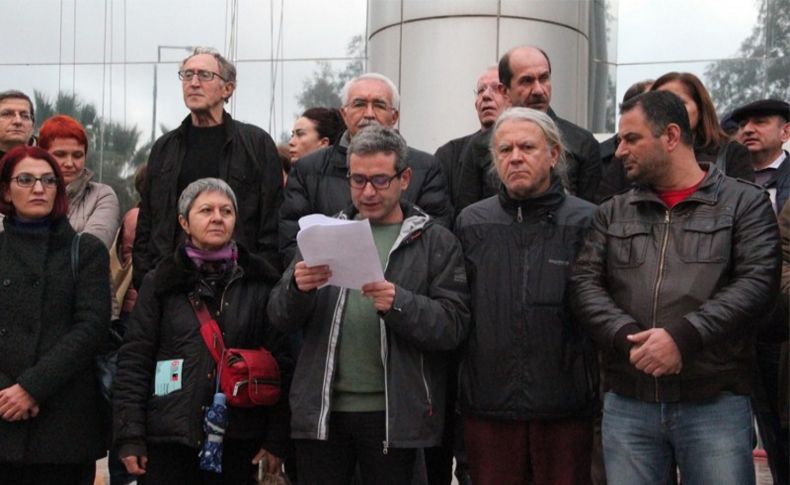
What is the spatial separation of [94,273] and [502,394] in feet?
6.82

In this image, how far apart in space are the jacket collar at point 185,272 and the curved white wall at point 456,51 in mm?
5705

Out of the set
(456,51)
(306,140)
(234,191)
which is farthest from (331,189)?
(456,51)

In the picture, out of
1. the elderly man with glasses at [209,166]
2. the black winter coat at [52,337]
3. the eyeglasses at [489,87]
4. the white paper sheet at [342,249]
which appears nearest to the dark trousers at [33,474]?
the black winter coat at [52,337]

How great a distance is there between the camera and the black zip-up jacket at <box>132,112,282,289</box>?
5805mm

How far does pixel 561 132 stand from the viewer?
17.8 feet

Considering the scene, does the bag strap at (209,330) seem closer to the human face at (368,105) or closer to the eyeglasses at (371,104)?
the human face at (368,105)

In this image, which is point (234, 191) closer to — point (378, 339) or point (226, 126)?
point (226, 126)

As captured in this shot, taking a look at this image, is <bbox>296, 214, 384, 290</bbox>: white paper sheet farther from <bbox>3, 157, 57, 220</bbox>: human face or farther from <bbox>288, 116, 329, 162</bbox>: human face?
<bbox>288, 116, 329, 162</bbox>: human face

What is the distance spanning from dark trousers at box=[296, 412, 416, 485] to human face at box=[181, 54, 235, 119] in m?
2.13

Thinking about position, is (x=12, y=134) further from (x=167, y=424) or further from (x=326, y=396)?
(x=326, y=396)

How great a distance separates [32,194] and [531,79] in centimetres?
251

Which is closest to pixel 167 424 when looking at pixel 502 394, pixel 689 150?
pixel 502 394

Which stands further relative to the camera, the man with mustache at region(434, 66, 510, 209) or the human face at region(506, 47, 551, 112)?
the man with mustache at region(434, 66, 510, 209)

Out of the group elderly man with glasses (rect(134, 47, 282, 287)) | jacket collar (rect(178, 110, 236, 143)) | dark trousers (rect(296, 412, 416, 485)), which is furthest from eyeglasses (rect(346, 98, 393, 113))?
dark trousers (rect(296, 412, 416, 485))
